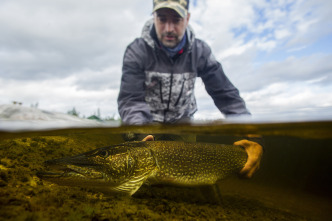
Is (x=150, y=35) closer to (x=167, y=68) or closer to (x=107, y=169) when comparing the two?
(x=167, y=68)

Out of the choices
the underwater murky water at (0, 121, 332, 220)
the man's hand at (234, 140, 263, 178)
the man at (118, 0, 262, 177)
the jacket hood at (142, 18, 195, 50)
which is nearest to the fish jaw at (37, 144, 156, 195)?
the underwater murky water at (0, 121, 332, 220)

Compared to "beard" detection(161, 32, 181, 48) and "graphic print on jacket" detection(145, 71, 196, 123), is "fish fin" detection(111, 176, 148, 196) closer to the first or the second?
A: "graphic print on jacket" detection(145, 71, 196, 123)

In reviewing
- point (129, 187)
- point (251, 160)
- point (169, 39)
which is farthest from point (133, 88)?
point (251, 160)

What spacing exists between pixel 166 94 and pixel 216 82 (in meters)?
1.71

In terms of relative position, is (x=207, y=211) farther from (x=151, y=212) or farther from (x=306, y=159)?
(x=306, y=159)

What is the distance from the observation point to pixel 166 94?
5031mm

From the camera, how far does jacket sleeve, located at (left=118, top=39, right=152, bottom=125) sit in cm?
420

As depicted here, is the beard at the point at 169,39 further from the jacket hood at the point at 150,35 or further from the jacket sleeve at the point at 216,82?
the jacket sleeve at the point at 216,82

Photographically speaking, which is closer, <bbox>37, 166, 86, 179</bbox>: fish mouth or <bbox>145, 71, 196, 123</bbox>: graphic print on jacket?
<bbox>37, 166, 86, 179</bbox>: fish mouth

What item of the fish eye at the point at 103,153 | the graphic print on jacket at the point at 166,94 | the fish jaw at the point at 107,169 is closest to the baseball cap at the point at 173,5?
the graphic print on jacket at the point at 166,94

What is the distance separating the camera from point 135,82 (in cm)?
490

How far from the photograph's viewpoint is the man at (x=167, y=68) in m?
4.98

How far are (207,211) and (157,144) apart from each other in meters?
1.23

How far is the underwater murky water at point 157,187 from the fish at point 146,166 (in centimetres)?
19
